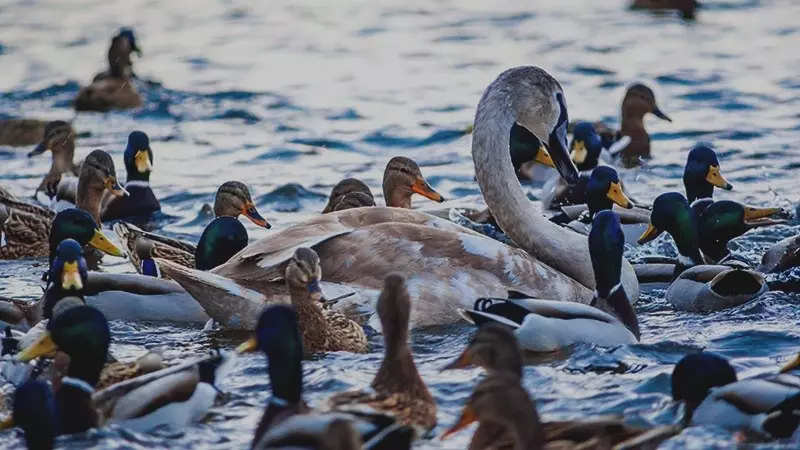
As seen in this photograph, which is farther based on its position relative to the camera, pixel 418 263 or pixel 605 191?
pixel 605 191

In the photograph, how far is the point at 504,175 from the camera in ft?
36.3

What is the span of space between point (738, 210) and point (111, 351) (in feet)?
15.9

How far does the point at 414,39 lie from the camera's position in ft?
75.6

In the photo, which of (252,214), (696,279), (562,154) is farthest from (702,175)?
(252,214)

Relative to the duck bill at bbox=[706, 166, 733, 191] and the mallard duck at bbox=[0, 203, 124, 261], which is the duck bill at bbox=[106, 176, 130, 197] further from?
the duck bill at bbox=[706, 166, 733, 191]

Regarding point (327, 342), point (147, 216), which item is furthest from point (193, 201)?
point (327, 342)

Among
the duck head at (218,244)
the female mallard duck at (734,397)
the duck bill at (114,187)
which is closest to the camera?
the female mallard duck at (734,397)

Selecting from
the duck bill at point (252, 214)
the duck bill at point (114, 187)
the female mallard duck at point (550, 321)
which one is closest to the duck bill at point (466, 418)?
the female mallard duck at point (550, 321)

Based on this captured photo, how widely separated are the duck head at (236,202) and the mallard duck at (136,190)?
5.81 feet

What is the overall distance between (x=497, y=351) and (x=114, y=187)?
7.02m

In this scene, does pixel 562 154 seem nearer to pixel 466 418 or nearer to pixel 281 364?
pixel 281 364

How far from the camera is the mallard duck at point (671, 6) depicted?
24.6 meters

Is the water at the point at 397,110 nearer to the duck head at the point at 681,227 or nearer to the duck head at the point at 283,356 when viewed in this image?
the duck head at the point at 681,227

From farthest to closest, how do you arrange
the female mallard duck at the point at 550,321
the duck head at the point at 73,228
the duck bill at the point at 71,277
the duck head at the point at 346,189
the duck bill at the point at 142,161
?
the duck bill at the point at 142,161 → the duck head at the point at 346,189 → the duck head at the point at 73,228 → the duck bill at the point at 71,277 → the female mallard duck at the point at 550,321
